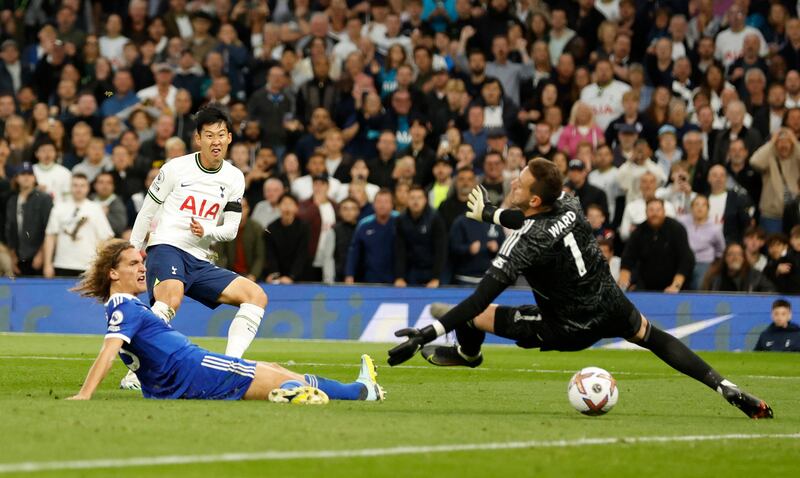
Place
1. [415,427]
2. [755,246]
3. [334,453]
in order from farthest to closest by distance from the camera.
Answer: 1. [755,246]
2. [415,427]
3. [334,453]

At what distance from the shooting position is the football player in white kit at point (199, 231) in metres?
11.7

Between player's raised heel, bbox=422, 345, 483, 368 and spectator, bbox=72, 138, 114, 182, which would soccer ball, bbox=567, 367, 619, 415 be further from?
spectator, bbox=72, 138, 114, 182

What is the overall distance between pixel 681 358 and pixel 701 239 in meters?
10.5

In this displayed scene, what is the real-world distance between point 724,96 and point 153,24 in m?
10.5

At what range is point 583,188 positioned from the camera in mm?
20328

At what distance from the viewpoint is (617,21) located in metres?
24.0

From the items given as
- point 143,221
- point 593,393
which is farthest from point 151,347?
point 593,393

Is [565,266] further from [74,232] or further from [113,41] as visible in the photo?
[113,41]

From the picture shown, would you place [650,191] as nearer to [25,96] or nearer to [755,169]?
[755,169]

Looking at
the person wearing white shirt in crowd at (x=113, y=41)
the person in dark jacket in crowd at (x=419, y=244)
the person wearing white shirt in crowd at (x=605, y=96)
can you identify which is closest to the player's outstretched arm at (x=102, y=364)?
the person in dark jacket in crowd at (x=419, y=244)

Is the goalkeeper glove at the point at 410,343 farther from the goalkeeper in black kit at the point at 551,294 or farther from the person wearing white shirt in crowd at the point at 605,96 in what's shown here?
the person wearing white shirt in crowd at the point at 605,96

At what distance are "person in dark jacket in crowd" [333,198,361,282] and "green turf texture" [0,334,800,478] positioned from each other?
677cm

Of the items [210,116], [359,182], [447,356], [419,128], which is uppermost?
Result: [210,116]

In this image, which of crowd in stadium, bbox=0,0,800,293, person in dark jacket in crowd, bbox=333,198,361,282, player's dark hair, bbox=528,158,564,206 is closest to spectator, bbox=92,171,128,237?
crowd in stadium, bbox=0,0,800,293
